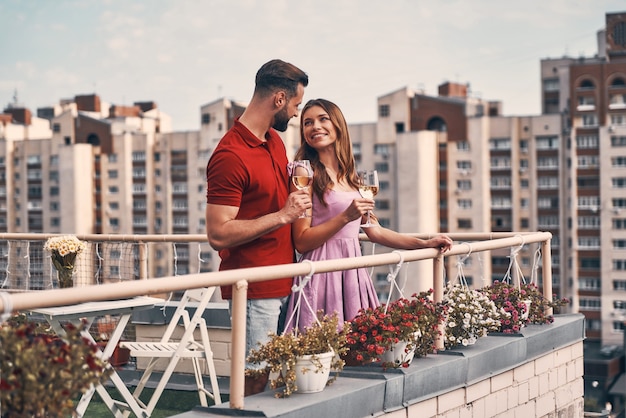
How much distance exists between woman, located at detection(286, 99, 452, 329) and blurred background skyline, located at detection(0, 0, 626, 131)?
3941 inches

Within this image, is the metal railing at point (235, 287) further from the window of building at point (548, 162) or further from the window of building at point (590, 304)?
the window of building at point (548, 162)

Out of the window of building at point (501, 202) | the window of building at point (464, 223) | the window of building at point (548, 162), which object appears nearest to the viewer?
the window of building at point (548, 162)

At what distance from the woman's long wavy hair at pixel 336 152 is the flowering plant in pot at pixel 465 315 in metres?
1.05

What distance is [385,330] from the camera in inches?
236

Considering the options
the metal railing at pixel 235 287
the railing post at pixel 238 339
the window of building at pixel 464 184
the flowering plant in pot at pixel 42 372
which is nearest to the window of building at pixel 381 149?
the window of building at pixel 464 184

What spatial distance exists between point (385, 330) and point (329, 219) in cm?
65

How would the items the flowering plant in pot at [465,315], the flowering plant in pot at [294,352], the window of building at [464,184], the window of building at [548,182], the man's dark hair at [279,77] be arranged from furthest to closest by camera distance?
the window of building at [464,184]
the window of building at [548,182]
the flowering plant in pot at [465,315]
the man's dark hair at [279,77]
the flowering plant in pot at [294,352]

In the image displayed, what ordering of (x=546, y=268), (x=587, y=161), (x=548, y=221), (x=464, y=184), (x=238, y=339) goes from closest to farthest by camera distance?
(x=238, y=339) < (x=546, y=268) < (x=587, y=161) < (x=548, y=221) < (x=464, y=184)

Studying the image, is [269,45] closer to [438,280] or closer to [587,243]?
[587,243]

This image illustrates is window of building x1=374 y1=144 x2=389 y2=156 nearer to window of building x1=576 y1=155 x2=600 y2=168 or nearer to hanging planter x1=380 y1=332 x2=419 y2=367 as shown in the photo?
window of building x1=576 y1=155 x2=600 y2=168

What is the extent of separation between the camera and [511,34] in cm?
12188

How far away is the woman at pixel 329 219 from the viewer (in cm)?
603

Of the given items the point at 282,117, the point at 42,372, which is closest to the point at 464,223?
the point at 282,117

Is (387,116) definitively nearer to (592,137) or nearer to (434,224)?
(434,224)
